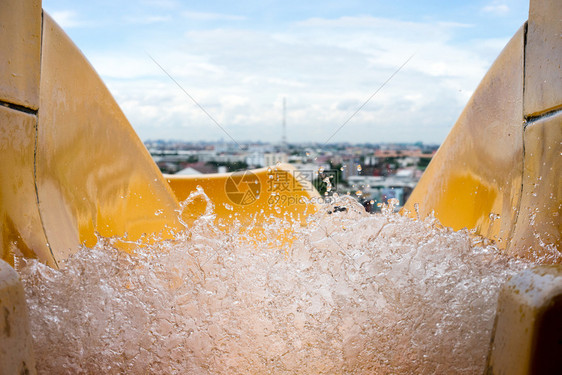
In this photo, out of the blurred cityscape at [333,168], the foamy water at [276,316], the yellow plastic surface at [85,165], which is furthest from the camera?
the blurred cityscape at [333,168]

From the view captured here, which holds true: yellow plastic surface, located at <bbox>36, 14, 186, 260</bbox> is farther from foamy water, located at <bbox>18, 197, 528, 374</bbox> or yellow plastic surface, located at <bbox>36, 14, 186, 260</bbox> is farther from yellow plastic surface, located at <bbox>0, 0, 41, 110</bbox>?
foamy water, located at <bbox>18, 197, 528, 374</bbox>

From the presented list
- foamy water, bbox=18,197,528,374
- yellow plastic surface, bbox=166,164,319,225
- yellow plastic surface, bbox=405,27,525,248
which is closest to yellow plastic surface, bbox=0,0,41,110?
foamy water, bbox=18,197,528,374

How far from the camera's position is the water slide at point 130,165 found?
0.93m

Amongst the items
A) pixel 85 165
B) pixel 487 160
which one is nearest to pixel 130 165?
pixel 85 165

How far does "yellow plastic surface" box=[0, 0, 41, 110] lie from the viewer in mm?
981

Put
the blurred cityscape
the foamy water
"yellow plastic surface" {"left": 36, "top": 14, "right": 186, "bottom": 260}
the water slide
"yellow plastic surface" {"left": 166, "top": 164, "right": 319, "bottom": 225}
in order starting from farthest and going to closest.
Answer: "yellow plastic surface" {"left": 166, "top": 164, "right": 319, "bottom": 225}
the blurred cityscape
"yellow plastic surface" {"left": 36, "top": 14, "right": 186, "bottom": 260}
the water slide
the foamy water

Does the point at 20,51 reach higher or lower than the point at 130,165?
higher

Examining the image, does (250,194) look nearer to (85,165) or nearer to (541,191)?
(85,165)

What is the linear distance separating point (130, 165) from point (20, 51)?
0.57 metres

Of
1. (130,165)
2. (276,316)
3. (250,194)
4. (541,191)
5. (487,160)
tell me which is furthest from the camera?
(250,194)

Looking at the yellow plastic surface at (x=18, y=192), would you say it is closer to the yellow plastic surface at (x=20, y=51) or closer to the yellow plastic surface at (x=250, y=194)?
the yellow plastic surface at (x=20, y=51)

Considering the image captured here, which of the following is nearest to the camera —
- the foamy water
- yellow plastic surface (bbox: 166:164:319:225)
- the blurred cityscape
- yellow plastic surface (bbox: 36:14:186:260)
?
the foamy water

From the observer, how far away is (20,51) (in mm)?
1041

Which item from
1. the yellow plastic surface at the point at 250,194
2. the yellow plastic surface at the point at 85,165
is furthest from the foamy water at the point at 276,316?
the yellow plastic surface at the point at 250,194
